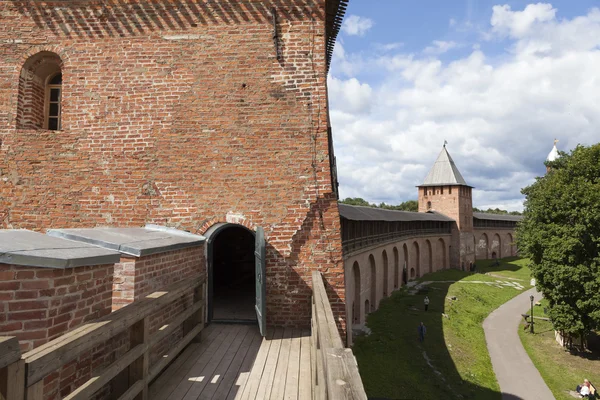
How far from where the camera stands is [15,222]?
6266mm

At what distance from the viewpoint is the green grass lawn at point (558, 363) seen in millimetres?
14336

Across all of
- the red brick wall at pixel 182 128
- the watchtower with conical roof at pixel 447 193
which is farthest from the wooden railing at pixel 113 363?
the watchtower with conical roof at pixel 447 193

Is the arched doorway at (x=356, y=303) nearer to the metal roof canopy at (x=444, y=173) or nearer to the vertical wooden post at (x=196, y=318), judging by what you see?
the vertical wooden post at (x=196, y=318)

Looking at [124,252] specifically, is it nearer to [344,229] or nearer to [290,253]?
[290,253]

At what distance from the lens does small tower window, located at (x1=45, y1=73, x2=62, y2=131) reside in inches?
277

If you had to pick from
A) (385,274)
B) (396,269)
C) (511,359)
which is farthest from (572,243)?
(396,269)

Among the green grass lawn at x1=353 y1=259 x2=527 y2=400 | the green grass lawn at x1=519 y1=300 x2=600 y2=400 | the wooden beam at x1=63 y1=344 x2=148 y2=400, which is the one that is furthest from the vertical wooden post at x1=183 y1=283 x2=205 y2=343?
the green grass lawn at x1=519 y1=300 x2=600 y2=400

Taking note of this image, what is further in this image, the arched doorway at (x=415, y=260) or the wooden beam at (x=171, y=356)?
the arched doorway at (x=415, y=260)

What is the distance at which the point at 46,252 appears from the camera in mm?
2518

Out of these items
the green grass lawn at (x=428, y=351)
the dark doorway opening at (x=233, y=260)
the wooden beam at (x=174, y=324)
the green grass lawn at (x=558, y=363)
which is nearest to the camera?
the wooden beam at (x=174, y=324)

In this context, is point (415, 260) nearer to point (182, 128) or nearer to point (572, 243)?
point (572, 243)

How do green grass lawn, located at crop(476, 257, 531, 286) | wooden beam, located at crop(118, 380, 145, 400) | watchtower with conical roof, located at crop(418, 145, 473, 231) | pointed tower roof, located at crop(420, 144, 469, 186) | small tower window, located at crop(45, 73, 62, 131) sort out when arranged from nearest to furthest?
1. wooden beam, located at crop(118, 380, 145, 400)
2. small tower window, located at crop(45, 73, 62, 131)
3. green grass lawn, located at crop(476, 257, 531, 286)
4. watchtower with conical roof, located at crop(418, 145, 473, 231)
5. pointed tower roof, located at crop(420, 144, 469, 186)

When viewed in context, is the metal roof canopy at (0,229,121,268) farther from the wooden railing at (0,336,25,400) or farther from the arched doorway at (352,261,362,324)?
the arched doorway at (352,261,362,324)

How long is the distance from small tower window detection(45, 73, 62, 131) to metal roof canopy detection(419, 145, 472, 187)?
38.1 meters
